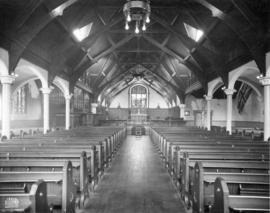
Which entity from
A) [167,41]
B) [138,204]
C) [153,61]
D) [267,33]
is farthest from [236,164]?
[153,61]

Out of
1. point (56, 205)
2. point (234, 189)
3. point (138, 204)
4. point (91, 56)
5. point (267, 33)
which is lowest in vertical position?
point (138, 204)

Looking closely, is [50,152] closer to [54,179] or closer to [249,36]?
[54,179]

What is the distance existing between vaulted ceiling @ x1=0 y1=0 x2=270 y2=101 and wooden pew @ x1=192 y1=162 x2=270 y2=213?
6292 mm

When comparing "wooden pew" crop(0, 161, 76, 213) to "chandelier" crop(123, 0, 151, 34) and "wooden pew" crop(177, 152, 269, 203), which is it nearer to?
"wooden pew" crop(177, 152, 269, 203)

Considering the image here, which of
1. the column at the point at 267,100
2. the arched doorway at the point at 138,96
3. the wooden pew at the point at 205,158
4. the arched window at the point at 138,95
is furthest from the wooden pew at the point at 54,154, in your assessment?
the arched window at the point at 138,95

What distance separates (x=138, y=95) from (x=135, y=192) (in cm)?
3070

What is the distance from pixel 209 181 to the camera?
3.91 m

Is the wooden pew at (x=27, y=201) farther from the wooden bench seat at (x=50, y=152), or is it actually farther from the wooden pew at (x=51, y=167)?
the wooden bench seat at (x=50, y=152)

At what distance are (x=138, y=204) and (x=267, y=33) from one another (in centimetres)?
750

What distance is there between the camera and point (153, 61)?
1000 inches

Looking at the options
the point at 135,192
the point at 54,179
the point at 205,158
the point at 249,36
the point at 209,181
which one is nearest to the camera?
the point at 54,179

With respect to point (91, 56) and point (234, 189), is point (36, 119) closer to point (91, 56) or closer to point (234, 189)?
point (91, 56)

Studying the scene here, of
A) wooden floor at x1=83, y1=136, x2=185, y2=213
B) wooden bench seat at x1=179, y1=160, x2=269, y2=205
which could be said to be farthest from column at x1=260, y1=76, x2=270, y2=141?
wooden bench seat at x1=179, y1=160, x2=269, y2=205

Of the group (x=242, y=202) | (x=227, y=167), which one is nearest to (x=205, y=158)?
(x=227, y=167)
